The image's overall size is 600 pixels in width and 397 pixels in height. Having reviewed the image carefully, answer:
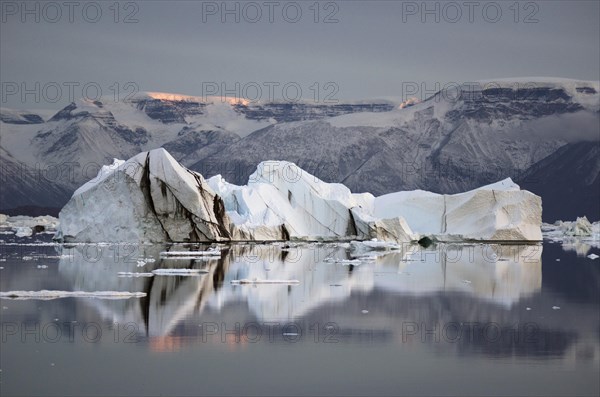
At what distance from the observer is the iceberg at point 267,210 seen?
2695 cm

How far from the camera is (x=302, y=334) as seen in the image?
35.3 ft

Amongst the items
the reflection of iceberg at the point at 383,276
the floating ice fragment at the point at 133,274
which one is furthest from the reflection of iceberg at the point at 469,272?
the floating ice fragment at the point at 133,274

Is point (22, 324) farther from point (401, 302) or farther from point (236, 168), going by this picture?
point (236, 168)

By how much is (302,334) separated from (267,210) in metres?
21.7

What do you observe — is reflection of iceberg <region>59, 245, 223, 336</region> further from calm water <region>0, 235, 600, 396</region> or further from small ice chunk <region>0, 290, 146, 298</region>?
small ice chunk <region>0, 290, 146, 298</region>

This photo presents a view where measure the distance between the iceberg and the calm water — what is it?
7781 mm

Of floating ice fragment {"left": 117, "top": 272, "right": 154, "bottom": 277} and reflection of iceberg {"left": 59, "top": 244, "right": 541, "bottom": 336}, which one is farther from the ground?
floating ice fragment {"left": 117, "top": 272, "right": 154, "bottom": 277}

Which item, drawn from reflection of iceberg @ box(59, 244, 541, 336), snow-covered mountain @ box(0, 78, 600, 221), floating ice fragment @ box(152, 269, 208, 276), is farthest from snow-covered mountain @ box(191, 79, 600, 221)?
floating ice fragment @ box(152, 269, 208, 276)

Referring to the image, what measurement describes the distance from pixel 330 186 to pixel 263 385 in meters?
26.6

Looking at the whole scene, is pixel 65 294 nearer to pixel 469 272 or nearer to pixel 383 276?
pixel 383 276

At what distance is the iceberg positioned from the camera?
1061 inches

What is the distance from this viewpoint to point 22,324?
1098 cm

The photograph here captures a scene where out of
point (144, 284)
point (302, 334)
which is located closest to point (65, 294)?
point (144, 284)

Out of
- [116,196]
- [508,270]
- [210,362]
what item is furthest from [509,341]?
[116,196]
